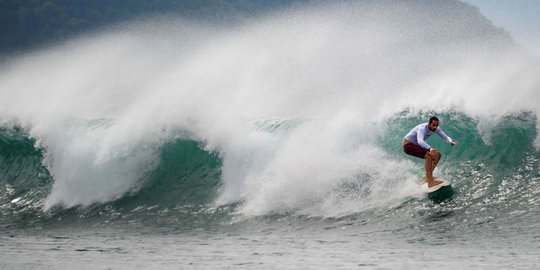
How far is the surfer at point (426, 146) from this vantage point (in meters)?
10.9

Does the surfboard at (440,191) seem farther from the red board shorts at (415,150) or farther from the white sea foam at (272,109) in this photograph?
the red board shorts at (415,150)

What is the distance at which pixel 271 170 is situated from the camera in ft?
41.9

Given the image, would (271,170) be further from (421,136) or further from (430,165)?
(430,165)

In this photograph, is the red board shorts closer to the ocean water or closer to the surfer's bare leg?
the surfer's bare leg

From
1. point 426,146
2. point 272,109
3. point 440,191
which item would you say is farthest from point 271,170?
point 272,109

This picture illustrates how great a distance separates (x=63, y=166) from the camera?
16.5 m

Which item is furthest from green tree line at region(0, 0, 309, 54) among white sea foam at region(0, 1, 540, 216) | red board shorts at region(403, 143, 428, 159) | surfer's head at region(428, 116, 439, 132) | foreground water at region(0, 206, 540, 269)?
surfer's head at region(428, 116, 439, 132)

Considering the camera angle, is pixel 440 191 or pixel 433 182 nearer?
pixel 440 191

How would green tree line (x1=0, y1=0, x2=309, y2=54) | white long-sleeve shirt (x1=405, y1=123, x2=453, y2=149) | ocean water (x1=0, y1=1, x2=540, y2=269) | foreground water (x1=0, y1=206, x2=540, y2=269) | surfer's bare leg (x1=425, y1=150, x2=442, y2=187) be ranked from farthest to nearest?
green tree line (x1=0, y1=0, x2=309, y2=54), white long-sleeve shirt (x1=405, y1=123, x2=453, y2=149), surfer's bare leg (x1=425, y1=150, x2=442, y2=187), ocean water (x1=0, y1=1, x2=540, y2=269), foreground water (x1=0, y1=206, x2=540, y2=269)

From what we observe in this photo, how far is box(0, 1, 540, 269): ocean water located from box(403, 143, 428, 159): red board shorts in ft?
1.42

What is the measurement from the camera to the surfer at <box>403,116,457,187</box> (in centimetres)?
1088

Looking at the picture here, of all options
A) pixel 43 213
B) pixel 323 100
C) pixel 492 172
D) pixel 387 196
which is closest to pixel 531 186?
pixel 492 172

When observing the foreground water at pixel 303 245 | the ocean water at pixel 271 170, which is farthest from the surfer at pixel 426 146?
the foreground water at pixel 303 245

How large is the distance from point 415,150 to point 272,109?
353 inches
